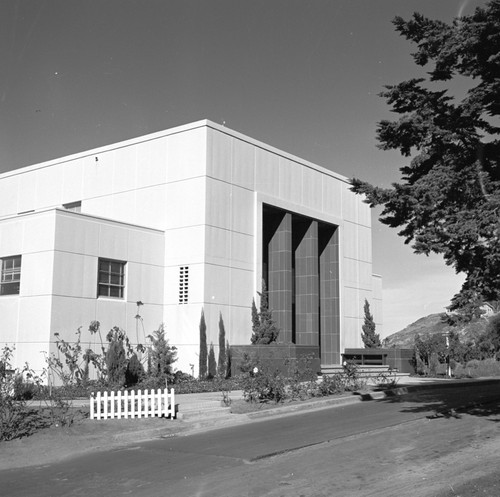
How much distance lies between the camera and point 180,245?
26.8 meters

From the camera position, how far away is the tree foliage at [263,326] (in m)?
27.5

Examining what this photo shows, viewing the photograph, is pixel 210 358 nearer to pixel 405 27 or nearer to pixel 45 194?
pixel 45 194

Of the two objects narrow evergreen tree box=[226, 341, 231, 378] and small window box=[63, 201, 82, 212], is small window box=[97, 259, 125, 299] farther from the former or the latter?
small window box=[63, 201, 82, 212]

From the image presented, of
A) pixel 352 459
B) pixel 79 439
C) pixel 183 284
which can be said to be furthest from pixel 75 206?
pixel 352 459

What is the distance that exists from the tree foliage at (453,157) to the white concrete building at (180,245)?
12429 millimetres

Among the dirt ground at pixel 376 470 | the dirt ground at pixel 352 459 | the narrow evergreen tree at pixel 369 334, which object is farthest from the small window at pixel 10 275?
the narrow evergreen tree at pixel 369 334

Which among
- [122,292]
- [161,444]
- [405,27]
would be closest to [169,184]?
[122,292]

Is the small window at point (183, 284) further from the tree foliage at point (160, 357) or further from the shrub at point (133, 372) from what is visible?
the shrub at point (133, 372)

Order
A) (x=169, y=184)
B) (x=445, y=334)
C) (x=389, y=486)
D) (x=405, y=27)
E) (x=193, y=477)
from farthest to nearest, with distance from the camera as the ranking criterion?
(x=445, y=334) → (x=169, y=184) → (x=405, y=27) → (x=193, y=477) → (x=389, y=486)

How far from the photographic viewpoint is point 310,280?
32438mm

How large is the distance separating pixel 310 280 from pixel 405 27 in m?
19.0

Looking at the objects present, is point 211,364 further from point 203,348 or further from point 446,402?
point 446,402

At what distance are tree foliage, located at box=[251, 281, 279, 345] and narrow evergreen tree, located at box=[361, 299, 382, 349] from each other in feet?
27.4

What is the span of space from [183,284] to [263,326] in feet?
13.3
